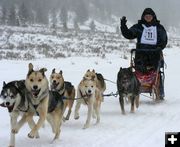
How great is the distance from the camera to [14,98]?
5062 millimetres

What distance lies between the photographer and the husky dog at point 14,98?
501cm

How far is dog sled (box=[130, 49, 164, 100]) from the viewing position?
8.62 meters

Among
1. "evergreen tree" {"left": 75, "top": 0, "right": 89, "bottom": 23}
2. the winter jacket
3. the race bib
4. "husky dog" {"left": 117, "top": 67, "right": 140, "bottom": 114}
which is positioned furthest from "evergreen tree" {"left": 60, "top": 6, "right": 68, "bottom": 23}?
"husky dog" {"left": 117, "top": 67, "right": 140, "bottom": 114}

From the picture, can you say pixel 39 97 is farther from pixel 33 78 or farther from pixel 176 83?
pixel 176 83

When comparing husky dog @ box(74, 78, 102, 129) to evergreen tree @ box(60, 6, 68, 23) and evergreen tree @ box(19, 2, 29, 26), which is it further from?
evergreen tree @ box(60, 6, 68, 23)

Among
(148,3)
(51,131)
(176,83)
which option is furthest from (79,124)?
(148,3)

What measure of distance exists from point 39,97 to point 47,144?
62cm

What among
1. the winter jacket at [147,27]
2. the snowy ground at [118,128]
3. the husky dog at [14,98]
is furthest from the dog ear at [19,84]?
the winter jacket at [147,27]

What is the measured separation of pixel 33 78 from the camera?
5.27 m

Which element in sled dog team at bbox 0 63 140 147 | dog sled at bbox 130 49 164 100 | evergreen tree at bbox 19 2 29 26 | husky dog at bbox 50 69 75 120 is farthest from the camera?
evergreen tree at bbox 19 2 29 26

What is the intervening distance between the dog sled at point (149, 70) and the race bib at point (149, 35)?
230mm

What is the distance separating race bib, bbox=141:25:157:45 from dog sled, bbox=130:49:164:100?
230 mm

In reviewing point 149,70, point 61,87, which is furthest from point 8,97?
point 149,70

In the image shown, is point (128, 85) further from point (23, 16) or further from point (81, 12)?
point (81, 12)
